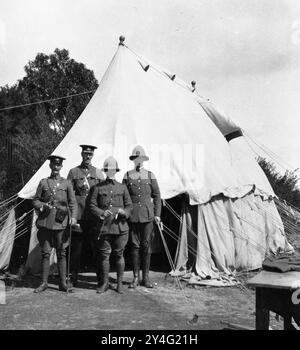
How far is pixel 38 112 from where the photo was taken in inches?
763

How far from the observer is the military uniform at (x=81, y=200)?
6160 mm

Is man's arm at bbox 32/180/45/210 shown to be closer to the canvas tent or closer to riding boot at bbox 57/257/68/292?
riding boot at bbox 57/257/68/292

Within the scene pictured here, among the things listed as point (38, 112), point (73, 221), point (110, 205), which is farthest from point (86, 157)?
point (38, 112)

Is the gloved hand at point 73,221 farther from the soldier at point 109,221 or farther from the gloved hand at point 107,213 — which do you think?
the gloved hand at point 107,213

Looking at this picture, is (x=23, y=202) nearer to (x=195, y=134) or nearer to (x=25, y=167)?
(x=195, y=134)

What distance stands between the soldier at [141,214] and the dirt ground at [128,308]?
0.34 m

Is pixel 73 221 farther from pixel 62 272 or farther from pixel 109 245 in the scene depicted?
pixel 62 272

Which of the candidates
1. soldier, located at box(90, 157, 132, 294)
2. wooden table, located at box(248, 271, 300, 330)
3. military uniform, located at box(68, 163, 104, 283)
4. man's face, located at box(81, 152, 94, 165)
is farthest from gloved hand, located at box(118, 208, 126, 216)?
wooden table, located at box(248, 271, 300, 330)

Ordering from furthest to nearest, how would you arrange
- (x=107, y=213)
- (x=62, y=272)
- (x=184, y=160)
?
(x=184, y=160)
(x=62, y=272)
(x=107, y=213)

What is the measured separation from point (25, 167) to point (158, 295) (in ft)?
40.2

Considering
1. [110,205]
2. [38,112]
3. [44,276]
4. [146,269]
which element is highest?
[38,112]

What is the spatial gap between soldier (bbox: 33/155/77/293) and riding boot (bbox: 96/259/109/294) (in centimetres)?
46

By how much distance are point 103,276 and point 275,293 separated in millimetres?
3247

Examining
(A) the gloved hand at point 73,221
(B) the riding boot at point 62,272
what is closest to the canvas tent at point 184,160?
(B) the riding boot at point 62,272
